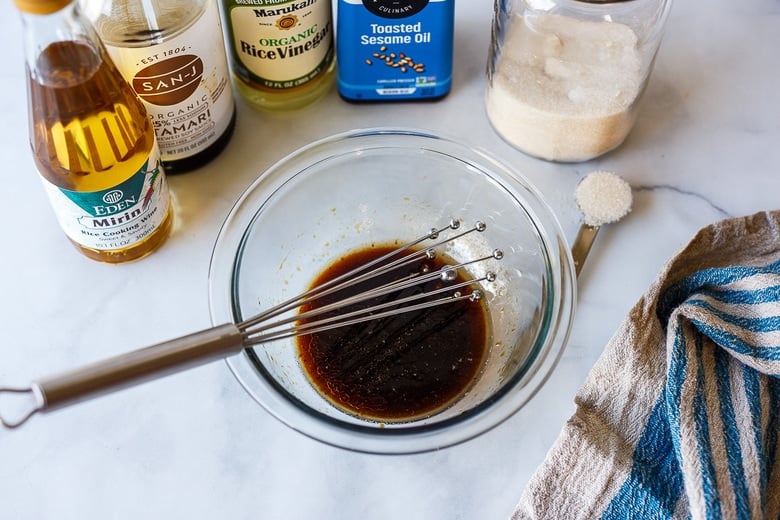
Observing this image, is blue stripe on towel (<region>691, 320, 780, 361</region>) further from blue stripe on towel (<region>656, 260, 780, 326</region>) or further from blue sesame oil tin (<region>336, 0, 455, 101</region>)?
blue sesame oil tin (<region>336, 0, 455, 101</region>)

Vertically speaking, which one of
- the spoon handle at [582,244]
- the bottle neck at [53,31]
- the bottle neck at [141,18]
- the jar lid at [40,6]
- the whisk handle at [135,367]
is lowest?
the spoon handle at [582,244]

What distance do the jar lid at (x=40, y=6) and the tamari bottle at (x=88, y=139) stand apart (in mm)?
27

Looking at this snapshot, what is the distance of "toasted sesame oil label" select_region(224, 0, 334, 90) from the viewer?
712mm

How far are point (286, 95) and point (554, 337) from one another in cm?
35

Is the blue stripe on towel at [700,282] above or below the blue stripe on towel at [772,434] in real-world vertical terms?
above

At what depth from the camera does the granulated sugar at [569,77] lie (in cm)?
74

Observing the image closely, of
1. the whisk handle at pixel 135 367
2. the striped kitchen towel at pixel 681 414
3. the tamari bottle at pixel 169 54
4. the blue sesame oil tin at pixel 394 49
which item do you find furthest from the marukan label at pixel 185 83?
the striped kitchen towel at pixel 681 414

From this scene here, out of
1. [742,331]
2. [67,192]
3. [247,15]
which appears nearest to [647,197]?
[742,331]

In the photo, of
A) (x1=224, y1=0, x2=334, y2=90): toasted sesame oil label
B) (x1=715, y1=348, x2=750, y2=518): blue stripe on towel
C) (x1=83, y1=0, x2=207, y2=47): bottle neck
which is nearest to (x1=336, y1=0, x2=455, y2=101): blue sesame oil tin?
(x1=224, y1=0, x2=334, y2=90): toasted sesame oil label

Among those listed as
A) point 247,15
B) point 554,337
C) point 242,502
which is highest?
point 247,15

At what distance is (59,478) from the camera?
660 millimetres

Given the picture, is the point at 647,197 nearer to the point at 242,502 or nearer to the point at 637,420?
the point at 637,420

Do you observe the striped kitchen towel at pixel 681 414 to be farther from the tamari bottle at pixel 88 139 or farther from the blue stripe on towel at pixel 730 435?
the tamari bottle at pixel 88 139

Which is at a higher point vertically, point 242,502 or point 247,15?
point 247,15
